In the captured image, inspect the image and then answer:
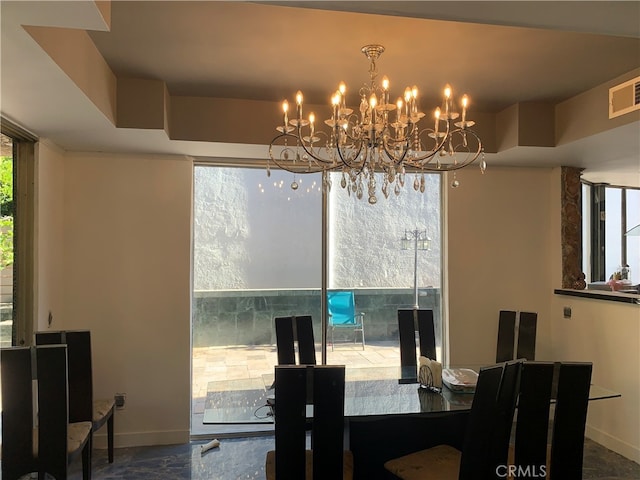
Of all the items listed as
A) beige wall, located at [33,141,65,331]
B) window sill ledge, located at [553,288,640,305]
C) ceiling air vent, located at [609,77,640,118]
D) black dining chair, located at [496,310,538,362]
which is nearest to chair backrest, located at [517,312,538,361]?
black dining chair, located at [496,310,538,362]

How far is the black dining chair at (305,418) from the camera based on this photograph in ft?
5.89

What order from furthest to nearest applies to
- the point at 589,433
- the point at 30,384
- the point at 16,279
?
the point at 589,433 < the point at 16,279 < the point at 30,384

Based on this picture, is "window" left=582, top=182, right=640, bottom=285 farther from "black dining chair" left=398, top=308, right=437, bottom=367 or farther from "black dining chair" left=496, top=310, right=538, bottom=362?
"black dining chair" left=398, top=308, right=437, bottom=367

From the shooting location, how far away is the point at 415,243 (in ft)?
13.7

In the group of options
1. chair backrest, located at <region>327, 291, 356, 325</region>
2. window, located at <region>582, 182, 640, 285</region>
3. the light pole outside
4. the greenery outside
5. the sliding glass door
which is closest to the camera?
the greenery outside

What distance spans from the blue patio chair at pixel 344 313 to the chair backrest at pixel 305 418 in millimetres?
2166

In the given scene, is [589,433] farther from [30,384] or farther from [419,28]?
[30,384]

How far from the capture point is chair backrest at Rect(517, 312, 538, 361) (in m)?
3.46

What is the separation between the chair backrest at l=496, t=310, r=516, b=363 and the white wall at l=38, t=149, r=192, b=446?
2423mm

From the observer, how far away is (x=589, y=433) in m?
3.71

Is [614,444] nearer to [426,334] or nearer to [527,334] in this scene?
[527,334]

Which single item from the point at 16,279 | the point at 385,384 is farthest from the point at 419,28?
the point at 16,279

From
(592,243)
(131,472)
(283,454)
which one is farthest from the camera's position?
(592,243)

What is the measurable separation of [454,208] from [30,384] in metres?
3.28
